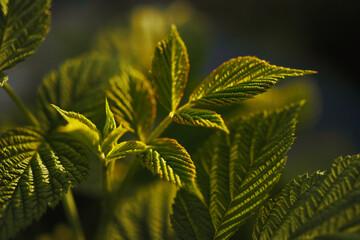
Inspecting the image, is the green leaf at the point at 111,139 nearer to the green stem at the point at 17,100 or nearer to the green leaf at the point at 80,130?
the green leaf at the point at 80,130

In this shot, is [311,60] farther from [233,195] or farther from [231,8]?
[233,195]

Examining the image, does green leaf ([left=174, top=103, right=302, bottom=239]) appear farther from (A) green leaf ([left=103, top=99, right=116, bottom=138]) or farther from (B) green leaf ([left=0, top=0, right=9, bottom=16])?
(B) green leaf ([left=0, top=0, right=9, bottom=16])

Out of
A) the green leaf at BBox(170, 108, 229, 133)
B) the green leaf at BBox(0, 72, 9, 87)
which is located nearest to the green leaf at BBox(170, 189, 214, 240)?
the green leaf at BBox(170, 108, 229, 133)

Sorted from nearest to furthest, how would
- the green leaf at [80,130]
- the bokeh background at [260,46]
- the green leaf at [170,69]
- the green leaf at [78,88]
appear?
the green leaf at [80,130] < the green leaf at [170,69] < the green leaf at [78,88] < the bokeh background at [260,46]

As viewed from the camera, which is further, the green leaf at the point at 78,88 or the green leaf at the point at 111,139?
the green leaf at the point at 78,88

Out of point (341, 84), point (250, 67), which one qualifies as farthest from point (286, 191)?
point (341, 84)

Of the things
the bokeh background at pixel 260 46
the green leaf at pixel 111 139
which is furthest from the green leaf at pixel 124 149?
the bokeh background at pixel 260 46
